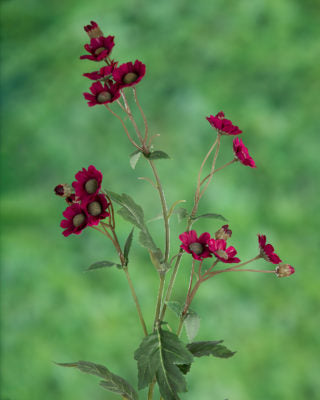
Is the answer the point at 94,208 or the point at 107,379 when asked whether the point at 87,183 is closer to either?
the point at 94,208

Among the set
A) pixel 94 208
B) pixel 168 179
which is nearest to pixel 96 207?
pixel 94 208

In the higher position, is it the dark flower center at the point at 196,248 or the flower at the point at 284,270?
the dark flower center at the point at 196,248

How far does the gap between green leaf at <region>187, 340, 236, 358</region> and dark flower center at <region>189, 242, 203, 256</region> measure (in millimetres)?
106

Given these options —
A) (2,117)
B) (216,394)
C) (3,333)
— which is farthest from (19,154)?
(216,394)

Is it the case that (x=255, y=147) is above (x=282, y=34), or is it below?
below

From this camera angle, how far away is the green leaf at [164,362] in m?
0.60

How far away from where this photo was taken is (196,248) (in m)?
0.60

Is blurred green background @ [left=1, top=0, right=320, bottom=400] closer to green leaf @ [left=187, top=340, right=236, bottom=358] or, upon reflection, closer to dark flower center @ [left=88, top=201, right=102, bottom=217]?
green leaf @ [left=187, top=340, right=236, bottom=358]

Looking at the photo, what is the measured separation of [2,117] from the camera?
6.40ft

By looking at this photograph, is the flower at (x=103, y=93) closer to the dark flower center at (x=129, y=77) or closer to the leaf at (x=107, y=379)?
the dark flower center at (x=129, y=77)

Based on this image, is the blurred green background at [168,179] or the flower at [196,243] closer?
the flower at [196,243]

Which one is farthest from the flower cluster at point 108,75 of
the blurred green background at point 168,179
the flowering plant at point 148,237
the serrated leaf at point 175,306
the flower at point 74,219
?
the blurred green background at point 168,179

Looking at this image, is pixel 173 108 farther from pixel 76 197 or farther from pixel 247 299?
pixel 76 197

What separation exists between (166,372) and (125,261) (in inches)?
4.7
